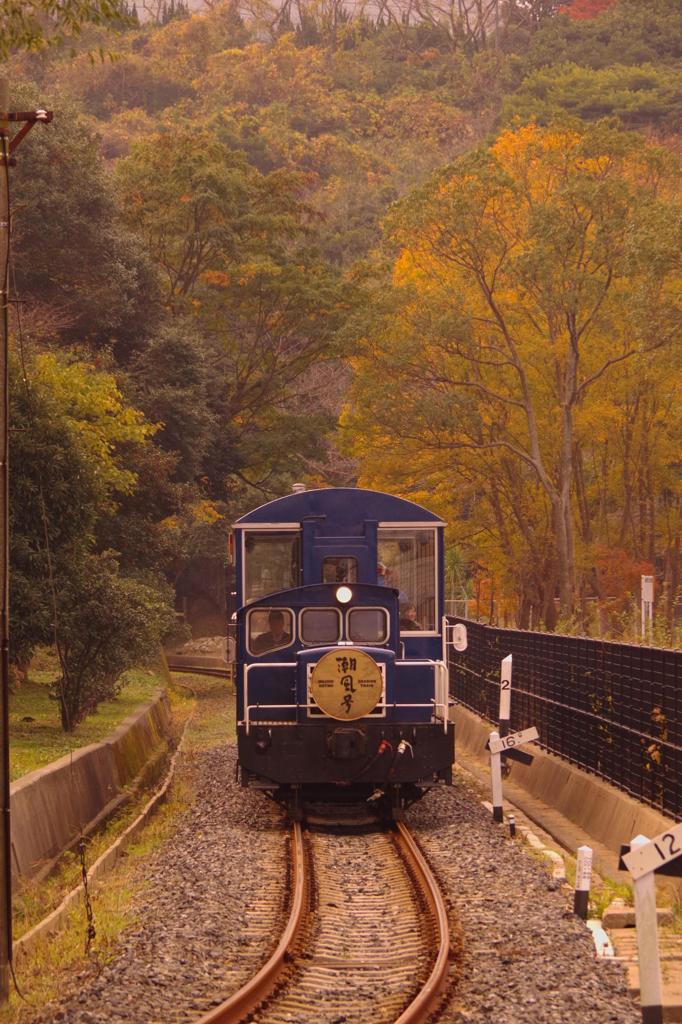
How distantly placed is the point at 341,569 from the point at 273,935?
6634 mm

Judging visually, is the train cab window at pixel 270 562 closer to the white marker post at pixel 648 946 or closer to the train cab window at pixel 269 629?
the train cab window at pixel 269 629

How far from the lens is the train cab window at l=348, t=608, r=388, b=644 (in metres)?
15.7

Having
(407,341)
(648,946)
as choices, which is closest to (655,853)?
(648,946)

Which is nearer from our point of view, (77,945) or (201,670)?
(77,945)

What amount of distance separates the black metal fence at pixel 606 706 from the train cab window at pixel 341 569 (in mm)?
2953

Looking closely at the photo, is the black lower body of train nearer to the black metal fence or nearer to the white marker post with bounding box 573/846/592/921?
the black metal fence

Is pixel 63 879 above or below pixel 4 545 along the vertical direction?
below

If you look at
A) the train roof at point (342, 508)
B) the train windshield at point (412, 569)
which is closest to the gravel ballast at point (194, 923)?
the train windshield at point (412, 569)

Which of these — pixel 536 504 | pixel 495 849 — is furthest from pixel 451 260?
pixel 495 849

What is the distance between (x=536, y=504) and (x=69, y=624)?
2359cm

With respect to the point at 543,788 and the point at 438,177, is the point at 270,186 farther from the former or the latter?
the point at 543,788

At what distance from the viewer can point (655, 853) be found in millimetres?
7129

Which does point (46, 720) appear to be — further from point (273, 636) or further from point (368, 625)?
Answer: point (368, 625)

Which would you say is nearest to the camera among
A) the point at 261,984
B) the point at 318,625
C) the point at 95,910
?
the point at 261,984
